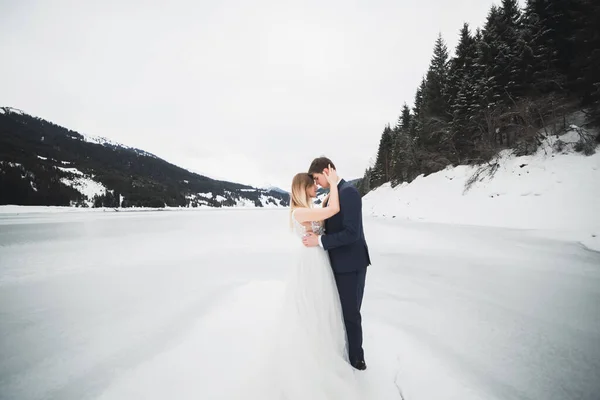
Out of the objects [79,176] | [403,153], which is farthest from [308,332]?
[79,176]

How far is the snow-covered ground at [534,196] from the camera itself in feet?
33.0

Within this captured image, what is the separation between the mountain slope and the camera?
65.5 metres

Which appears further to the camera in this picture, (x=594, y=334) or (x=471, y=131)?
(x=471, y=131)

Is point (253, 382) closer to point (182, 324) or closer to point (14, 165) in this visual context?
point (182, 324)

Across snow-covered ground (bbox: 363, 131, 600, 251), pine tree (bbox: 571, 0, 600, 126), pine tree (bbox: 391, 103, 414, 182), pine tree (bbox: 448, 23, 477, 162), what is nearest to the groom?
snow-covered ground (bbox: 363, 131, 600, 251)

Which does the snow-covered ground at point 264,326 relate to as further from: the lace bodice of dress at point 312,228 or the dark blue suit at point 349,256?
the lace bodice of dress at point 312,228

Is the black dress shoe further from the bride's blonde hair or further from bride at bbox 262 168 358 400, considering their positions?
the bride's blonde hair

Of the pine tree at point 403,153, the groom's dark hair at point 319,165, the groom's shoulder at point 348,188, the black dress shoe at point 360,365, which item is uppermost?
the pine tree at point 403,153

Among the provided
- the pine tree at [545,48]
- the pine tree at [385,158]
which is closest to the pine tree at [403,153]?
the pine tree at [385,158]

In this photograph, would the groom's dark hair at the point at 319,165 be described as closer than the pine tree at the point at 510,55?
Yes

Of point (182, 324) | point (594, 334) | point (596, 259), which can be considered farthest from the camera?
point (596, 259)

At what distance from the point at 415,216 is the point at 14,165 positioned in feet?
349

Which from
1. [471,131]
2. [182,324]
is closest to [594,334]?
[182,324]

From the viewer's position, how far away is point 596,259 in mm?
5965
